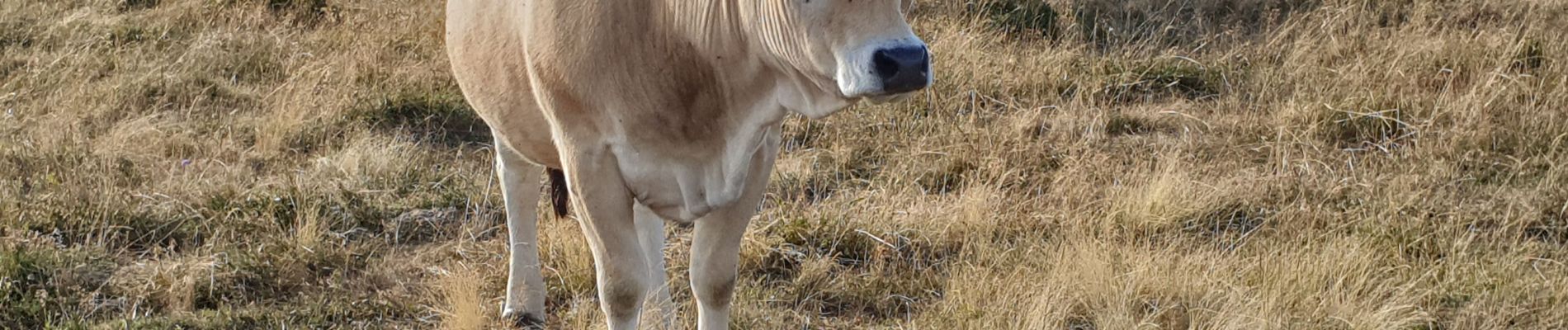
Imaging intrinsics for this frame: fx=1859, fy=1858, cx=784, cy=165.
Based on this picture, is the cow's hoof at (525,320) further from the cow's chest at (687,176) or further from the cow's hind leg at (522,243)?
the cow's chest at (687,176)

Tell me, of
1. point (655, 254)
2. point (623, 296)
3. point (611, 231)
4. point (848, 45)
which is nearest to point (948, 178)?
point (655, 254)

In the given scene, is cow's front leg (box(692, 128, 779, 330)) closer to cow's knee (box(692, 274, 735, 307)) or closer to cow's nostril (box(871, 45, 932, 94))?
cow's knee (box(692, 274, 735, 307))

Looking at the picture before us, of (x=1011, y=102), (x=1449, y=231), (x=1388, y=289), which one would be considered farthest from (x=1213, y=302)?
(x=1011, y=102)

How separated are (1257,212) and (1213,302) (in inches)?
48.0

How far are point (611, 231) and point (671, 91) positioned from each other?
46cm

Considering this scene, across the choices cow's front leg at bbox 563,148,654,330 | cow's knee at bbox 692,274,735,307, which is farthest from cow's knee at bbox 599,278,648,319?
cow's knee at bbox 692,274,735,307

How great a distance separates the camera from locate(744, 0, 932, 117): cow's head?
3.68 metres

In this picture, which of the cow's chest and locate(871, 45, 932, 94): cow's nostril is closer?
locate(871, 45, 932, 94): cow's nostril

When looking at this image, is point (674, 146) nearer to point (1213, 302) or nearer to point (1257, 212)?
point (1213, 302)

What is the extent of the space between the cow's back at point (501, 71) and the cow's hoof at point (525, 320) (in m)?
0.69

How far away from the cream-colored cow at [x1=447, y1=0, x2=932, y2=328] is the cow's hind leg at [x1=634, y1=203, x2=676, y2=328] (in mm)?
310

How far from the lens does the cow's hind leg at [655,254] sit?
5.32 meters

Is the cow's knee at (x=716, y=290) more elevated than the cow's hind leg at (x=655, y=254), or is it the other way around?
the cow's knee at (x=716, y=290)

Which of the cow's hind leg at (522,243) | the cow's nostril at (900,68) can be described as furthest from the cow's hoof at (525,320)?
the cow's nostril at (900,68)
